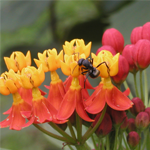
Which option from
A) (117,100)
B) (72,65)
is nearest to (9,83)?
(72,65)

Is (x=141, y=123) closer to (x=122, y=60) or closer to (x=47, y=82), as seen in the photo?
(x=122, y=60)

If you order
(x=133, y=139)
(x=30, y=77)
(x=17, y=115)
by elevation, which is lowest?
(x=133, y=139)

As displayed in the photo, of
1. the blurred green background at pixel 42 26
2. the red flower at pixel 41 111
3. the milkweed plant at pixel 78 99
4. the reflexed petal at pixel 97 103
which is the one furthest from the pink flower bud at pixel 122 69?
the blurred green background at pixel 42 26

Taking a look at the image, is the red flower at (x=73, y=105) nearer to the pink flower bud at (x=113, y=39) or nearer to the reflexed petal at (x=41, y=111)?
the reflexed petal at (x=41, y=111)

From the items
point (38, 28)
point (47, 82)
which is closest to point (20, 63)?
point (47, 82)

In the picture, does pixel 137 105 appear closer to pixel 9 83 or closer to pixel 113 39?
pixel 113 39

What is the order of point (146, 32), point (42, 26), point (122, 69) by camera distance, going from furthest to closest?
point (42, 26)
point (146, 32)
point (122, 69)
